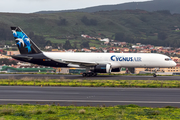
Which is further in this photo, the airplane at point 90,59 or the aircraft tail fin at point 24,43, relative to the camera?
the aircraft tail fin at point 24,43

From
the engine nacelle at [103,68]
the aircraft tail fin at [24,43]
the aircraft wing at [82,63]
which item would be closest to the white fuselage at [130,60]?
the aircraft wing at [82,63]

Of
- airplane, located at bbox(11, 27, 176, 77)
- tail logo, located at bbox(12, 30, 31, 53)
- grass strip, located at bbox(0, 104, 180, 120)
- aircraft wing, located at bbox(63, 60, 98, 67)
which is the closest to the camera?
grass strip, located at bbox(0, 104, 180, 120)

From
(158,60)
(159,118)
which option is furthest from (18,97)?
(158,60)

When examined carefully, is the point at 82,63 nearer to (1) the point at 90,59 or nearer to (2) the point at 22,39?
(1) the point at 90,59

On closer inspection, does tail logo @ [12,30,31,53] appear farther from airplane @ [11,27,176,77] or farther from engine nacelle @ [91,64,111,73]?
engine nacelle @ [91,64,111,73]

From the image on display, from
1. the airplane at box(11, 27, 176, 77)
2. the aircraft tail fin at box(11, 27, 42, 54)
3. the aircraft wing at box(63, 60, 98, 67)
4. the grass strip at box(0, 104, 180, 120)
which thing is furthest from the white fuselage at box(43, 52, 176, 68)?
the grass strip at box(0, 104, 180, 120)

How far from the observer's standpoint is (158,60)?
48312 millimetres

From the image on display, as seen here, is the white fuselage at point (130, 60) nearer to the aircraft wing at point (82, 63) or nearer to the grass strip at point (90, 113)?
the aircraft wing at point (82, 63)

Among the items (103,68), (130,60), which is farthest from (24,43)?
(130,60)

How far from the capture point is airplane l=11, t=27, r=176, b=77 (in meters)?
48.3

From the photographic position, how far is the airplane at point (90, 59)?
48281mm

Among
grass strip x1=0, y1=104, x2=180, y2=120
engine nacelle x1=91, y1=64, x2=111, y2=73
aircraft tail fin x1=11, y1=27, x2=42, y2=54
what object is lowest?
grass strip x1=0, y1=104, x2=180, y2=120

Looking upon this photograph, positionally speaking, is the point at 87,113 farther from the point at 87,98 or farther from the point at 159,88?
the point at 159,88

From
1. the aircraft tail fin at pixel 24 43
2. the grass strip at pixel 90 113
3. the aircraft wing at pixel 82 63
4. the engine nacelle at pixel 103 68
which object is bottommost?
the grass strip at pixel 90 113
